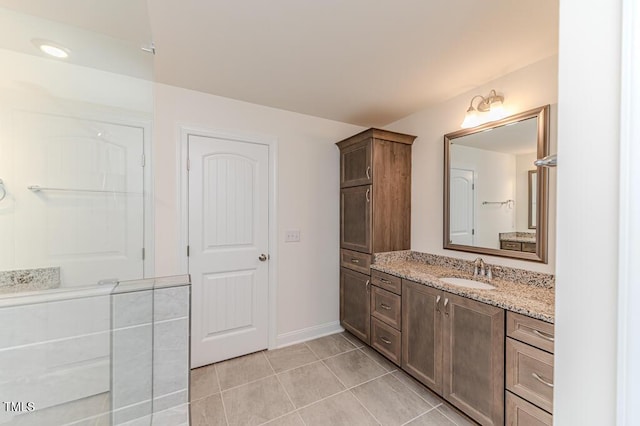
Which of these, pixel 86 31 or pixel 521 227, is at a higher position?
pixel 86 31

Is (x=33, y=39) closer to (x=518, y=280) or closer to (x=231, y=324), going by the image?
(x=231, y=324)

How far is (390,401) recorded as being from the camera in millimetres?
1830

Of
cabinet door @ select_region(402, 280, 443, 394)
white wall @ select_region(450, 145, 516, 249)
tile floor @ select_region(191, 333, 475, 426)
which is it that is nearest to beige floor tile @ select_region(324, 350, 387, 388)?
tile floor @ select_region(191, 333, 475, 426)

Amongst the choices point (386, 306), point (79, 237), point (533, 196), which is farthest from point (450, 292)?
point (79, 237)

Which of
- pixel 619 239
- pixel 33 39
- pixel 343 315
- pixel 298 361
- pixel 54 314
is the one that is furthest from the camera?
pixel 343 315

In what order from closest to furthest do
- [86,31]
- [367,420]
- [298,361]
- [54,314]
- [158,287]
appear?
[158,287] < [54,314] < [86,31] < [367,420] < [298,361]

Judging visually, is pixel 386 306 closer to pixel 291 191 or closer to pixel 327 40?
pixel 291 191

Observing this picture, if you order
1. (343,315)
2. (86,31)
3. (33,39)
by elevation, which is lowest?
(343,315)

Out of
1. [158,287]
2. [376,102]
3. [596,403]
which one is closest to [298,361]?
[158,287]

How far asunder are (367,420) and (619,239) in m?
1.87

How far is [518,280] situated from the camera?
72.8 inches

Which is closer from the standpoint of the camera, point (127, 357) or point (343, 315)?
point (127, 357)

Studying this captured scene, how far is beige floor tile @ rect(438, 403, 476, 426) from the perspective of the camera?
1.64 metres

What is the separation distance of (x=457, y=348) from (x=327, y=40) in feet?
6.93
